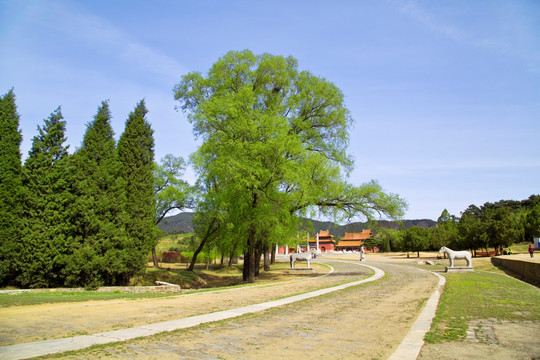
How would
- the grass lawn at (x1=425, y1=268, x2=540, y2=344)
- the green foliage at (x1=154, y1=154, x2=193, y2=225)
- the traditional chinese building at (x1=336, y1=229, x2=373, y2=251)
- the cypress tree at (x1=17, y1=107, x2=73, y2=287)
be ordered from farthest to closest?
1. the traditional chinese building at (x1=336, y1=229, x2=373, y2=251)
2. the green foliage at (x1=154, y1=154, x2=193, y2=225)
3. the cypress tree at (x1=17, y1=107, x2=73, y2=287)
4. the grass lawn at (x1=425, y1=268, x2=540, y2=344)

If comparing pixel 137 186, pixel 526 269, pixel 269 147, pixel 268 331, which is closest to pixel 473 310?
pixel 268 331

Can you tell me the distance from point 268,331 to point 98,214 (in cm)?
1689

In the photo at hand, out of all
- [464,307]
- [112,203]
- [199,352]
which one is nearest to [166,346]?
[199,352]

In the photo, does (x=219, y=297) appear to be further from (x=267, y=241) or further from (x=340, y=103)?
(x=340, y=103)

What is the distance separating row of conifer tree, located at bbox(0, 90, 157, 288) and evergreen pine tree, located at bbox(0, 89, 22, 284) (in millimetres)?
45

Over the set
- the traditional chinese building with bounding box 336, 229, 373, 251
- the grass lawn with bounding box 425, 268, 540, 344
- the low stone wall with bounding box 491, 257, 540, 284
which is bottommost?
the traditional chinese building with bounding box 336, 229, 373, 251

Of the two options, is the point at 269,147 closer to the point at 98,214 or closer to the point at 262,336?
the point at 98,214

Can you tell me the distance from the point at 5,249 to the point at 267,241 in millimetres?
14677

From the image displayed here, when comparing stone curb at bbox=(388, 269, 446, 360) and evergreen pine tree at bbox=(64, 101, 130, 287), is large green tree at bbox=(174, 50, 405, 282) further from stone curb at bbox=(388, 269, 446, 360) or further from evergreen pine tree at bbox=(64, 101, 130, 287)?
stone curb at bbox=(388, 269, 446, 360)

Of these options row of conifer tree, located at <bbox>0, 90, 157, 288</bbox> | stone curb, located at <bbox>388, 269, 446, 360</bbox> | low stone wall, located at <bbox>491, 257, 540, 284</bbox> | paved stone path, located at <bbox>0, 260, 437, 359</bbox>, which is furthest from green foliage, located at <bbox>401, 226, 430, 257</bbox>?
stone curb, located at <bbox>388, 269, 446, 360</bbox>

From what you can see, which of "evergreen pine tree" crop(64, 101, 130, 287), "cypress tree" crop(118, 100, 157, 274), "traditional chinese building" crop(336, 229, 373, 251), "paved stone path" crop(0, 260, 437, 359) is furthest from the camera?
"traditional chinese building" crop(336, 229, 373, 251)

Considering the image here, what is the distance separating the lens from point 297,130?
24.7 m

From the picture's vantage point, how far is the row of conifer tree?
1816 centimetres

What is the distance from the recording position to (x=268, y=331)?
7227mm
